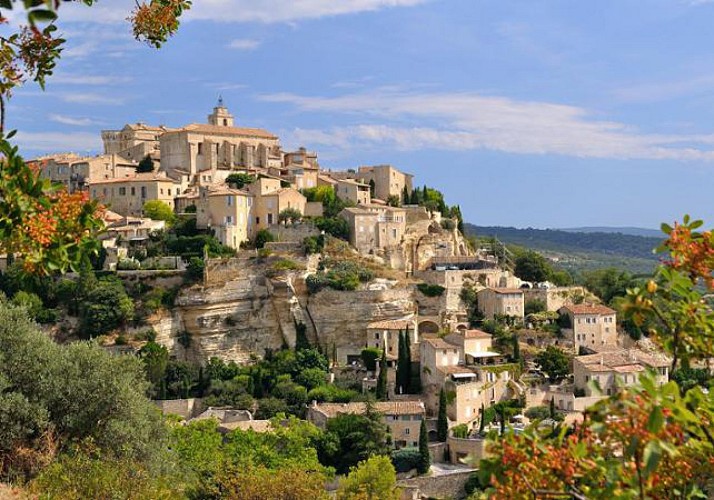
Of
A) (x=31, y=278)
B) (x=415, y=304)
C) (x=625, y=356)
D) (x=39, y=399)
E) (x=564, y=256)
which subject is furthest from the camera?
(x=564, y=256)

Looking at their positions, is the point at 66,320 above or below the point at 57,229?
below

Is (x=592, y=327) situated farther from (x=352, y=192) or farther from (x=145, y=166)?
(x=145, y=166)

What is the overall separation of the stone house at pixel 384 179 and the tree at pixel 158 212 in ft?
48.3

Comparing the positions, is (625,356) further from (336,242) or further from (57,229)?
(57,229)

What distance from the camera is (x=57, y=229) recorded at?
6.28 m

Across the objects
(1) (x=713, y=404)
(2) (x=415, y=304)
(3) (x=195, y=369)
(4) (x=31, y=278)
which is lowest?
(3) (x=195, y=369)

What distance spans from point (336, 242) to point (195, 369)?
1137cm

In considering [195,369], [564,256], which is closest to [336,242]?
[195,369]

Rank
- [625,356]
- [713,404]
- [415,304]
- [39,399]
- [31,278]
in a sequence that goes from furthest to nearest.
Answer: [415,304]
[625,356]
[39,399]
[31,278]
[713,404]

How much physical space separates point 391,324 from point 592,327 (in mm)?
11263

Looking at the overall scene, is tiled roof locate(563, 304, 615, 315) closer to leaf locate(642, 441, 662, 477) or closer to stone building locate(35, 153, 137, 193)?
stone building locate(35, 153, 137, 193)

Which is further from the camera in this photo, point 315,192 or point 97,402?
point 315,192

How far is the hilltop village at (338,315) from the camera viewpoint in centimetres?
4516

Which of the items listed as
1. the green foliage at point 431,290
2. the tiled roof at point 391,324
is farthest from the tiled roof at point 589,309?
the tiled roof at point 391,324
